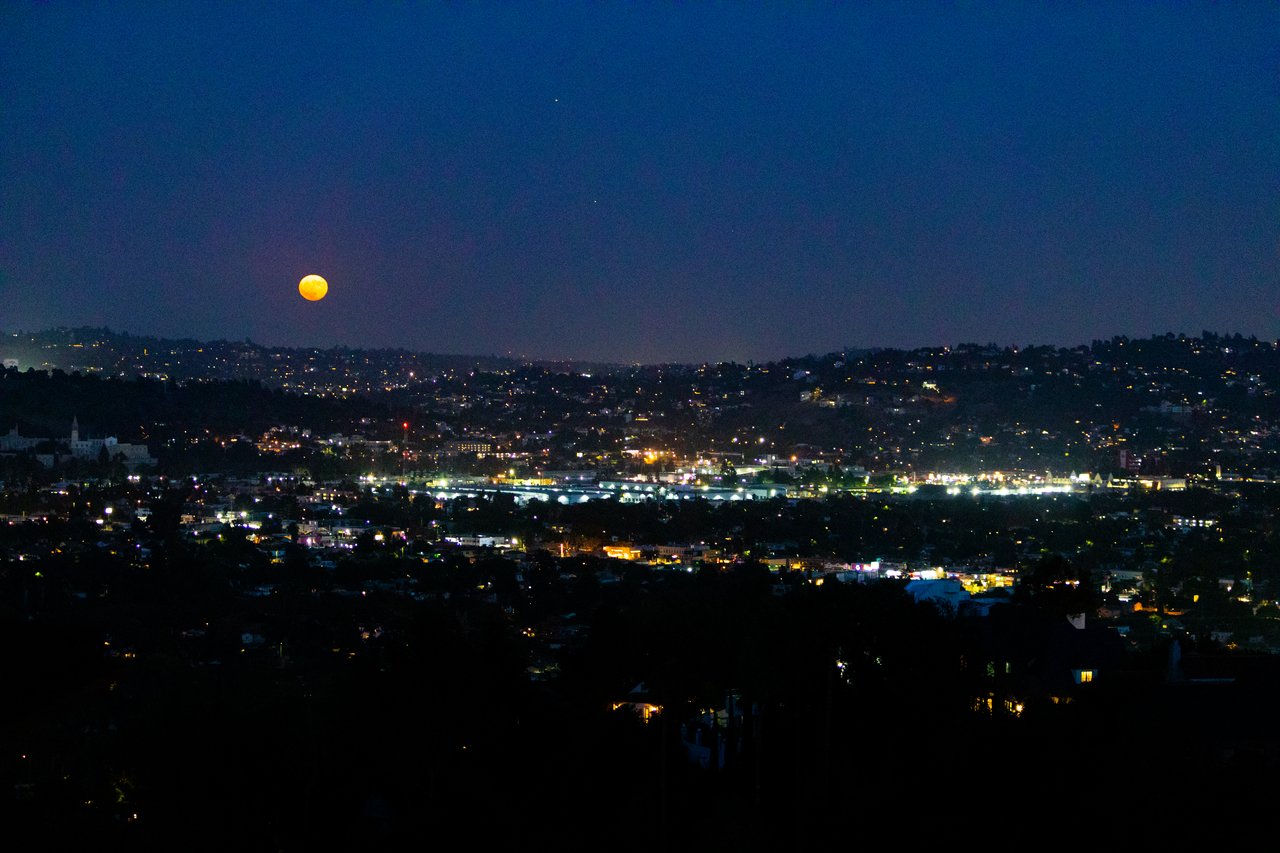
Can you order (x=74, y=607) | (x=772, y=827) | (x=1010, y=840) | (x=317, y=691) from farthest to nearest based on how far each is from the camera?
1. (x=74, y=607)
2. (x=317, y=691)
3. (x=772, y=827)
4. (x=1010, y=840)

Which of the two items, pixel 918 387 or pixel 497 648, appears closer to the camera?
pixel 497 648

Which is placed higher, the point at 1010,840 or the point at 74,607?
the point at 1010,840

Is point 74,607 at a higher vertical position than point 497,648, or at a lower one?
lower

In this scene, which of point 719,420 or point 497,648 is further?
point 719,420

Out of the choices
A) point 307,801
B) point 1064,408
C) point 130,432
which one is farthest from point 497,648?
point 1064,408

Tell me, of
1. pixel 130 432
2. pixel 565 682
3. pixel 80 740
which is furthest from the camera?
pixel 130 432

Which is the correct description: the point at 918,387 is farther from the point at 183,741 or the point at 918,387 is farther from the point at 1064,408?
the point at 183,741

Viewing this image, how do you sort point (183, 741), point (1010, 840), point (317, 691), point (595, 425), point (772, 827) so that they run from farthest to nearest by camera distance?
1. point (595, 425)
2. point (317, 691)
3. point (183, 741)
4. point (772, 827)
5. point (1010, 840)

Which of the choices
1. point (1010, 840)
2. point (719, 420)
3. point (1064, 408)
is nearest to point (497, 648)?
point (1010, 840)

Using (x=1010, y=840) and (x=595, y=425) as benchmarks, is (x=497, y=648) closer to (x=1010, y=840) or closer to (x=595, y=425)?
(x=1010, y=840)
